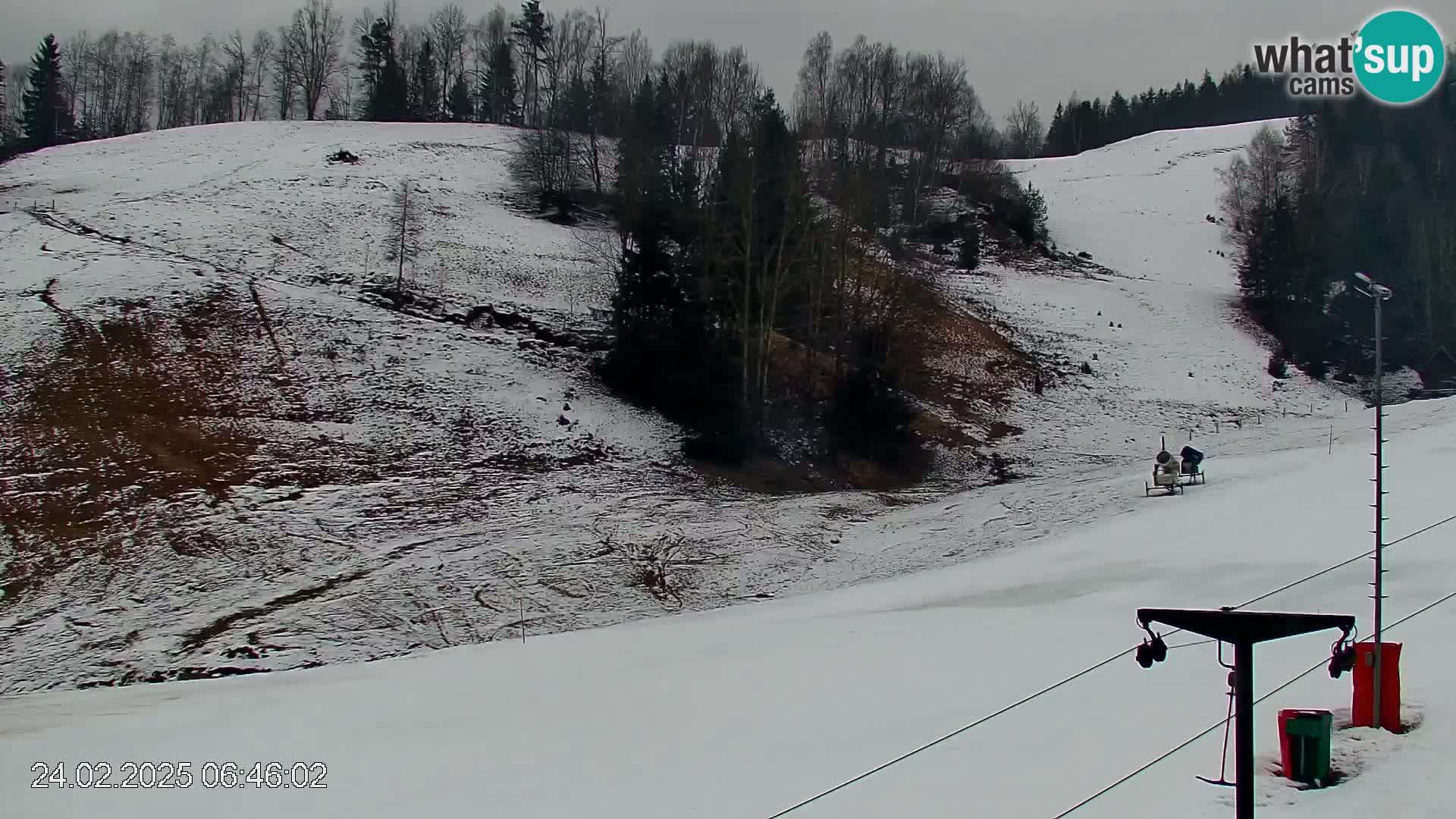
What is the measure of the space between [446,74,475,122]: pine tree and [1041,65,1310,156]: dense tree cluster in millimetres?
70730

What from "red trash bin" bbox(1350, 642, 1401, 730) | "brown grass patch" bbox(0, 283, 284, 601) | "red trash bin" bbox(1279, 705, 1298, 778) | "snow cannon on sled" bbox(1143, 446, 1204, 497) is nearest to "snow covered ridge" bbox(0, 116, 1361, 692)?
"brown grass patch" bbox(0, 283, 284, 601)

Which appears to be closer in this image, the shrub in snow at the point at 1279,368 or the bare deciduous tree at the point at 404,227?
the bare deciduous tree at the point at 404,227

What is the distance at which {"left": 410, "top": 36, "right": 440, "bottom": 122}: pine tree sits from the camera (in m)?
87.9

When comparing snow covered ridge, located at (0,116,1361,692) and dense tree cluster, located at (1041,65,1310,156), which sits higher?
dense tree cluster, located at (1041,65,1310,156)

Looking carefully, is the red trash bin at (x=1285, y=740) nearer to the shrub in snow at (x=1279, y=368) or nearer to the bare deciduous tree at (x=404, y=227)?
the bare deciduous tree at (x=404, y=227)

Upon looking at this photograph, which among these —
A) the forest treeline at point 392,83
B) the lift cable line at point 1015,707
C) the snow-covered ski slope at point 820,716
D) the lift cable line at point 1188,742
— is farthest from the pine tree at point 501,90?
the lift cable line at point 1188,742

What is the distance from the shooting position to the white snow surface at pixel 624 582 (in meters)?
10.0

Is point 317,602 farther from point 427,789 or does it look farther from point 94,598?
point 427,789

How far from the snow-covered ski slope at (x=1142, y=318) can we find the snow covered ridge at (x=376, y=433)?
0.80 feet

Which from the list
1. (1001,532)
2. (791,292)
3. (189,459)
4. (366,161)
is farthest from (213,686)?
(366,161)

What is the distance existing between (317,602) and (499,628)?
382 cm

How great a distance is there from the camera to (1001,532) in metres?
26.3

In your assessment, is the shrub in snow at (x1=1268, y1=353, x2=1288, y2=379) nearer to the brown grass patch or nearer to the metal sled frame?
the metal sled frame

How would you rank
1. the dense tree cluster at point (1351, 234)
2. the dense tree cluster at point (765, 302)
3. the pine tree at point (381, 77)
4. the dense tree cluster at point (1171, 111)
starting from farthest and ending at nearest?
1. the dense tree cluster at point (1171, 111)
2. the pine tree at point (381, 77)
3. the dense tree cluster at point (1351, 234)
4. the dense tree cluster at point (765, 302)
